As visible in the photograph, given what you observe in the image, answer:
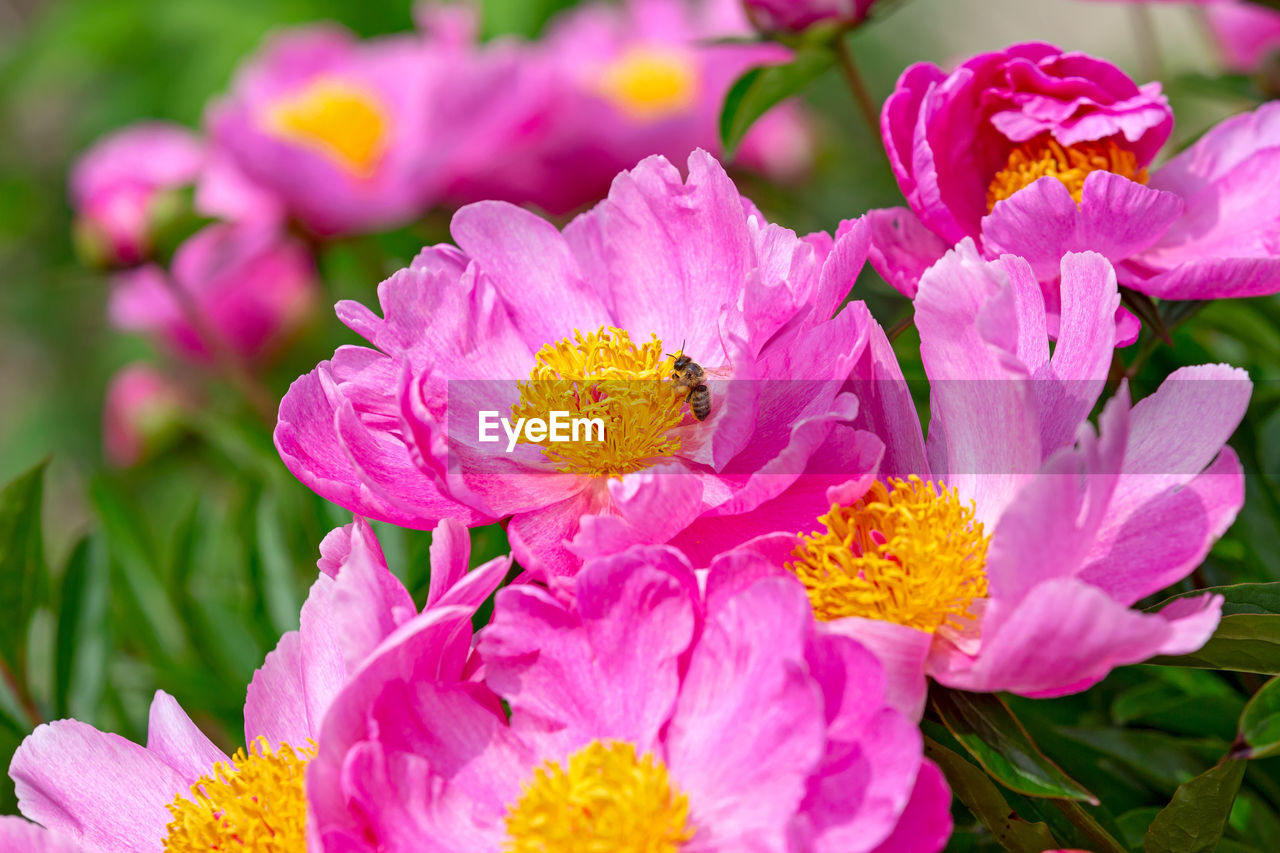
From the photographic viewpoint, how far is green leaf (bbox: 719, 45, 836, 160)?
0.71 m

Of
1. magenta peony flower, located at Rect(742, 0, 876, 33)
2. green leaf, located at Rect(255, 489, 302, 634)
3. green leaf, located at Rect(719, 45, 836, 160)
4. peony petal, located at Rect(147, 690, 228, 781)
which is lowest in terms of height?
→ green leaf, located at Rect(255, 489, 302, 634)

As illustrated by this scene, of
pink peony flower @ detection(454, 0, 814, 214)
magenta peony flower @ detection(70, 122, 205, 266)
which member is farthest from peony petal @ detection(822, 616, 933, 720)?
magenta peony flower @ detection(70, 122, 205, 266)

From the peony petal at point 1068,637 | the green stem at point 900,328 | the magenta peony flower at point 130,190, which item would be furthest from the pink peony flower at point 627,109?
the peony petal at point 1068,637

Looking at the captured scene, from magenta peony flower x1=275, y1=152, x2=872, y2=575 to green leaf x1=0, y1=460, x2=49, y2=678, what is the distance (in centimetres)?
33

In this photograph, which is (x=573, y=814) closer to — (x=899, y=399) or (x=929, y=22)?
(x=899, y=399)

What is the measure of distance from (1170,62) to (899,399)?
6.54 feet

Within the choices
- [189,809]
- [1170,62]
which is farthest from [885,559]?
[1170,62]

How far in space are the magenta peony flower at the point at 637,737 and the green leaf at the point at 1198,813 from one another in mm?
123

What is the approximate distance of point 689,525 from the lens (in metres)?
0.43

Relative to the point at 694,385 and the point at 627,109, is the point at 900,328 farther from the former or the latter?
the point at 627,109

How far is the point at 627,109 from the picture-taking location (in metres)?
1.47

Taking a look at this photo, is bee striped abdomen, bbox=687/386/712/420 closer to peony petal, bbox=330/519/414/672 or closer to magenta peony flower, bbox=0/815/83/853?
peony petal, bbox=330/519/414/672

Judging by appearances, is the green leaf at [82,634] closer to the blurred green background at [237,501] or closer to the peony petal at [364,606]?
the blurred green background at [237,501]

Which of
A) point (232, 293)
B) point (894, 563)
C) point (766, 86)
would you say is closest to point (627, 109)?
point (232, 293)
